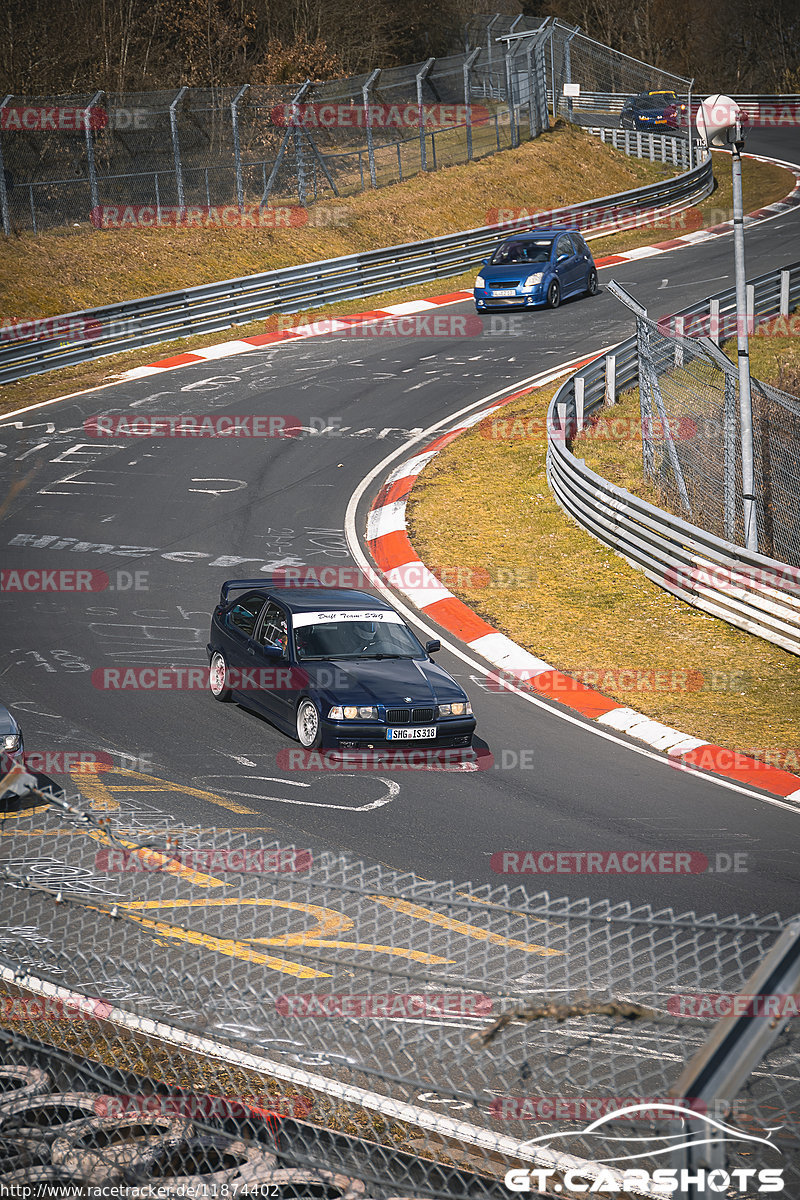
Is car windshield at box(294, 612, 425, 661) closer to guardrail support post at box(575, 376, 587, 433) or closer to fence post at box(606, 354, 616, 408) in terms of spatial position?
guardrail support post at box(575, 376, 587, 433)

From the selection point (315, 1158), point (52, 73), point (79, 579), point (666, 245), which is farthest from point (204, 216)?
point (315, 1158)

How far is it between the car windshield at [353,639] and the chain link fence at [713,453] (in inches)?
229

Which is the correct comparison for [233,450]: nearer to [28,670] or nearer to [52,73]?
[28,670]

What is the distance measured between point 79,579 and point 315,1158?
12.9m

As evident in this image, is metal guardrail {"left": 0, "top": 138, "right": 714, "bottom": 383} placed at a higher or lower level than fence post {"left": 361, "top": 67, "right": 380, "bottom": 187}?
lower

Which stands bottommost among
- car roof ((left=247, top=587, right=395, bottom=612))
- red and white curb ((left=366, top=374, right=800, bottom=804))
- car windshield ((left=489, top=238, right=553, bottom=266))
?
red and white curb ((left=366, top=374, right=800, bottom=804))

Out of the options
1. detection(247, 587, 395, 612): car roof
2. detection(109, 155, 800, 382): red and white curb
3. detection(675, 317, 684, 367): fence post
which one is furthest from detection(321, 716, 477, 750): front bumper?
detection(109, 155, 800, 382): red and white curb

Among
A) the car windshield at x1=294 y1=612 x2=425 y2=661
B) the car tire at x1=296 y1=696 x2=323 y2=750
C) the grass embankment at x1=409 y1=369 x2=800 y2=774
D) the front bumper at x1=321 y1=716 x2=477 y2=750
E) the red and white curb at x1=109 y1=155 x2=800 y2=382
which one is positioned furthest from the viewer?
the red and white curb at x1=109 y1=155 x2=800 y2=382

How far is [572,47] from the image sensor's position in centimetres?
5231

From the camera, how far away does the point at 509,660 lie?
14391 mm

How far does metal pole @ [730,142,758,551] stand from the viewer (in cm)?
1352

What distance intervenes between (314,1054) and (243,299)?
2673cm

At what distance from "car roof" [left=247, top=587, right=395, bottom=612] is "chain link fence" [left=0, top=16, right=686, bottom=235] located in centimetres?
1981

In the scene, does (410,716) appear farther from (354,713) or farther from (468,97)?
(468,97)
